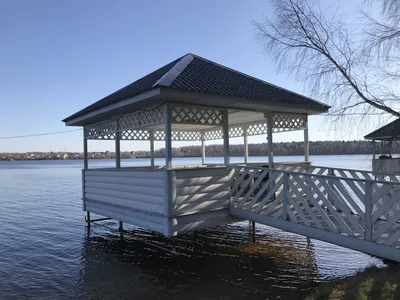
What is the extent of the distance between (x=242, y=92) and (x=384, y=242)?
4.33 m

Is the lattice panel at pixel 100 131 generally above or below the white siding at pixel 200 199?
above

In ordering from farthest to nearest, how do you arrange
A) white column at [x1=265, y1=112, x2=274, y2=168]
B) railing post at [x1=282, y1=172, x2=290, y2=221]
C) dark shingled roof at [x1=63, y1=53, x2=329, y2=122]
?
white column at [x1=265, y1=112, x2=274, y2=168] → dark shingled roof at [x1=63, y1=53, x2=329, y2=122] → railing post at [x1=282, y1=172, x2=290, y2=221]

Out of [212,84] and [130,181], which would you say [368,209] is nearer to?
[212,84]

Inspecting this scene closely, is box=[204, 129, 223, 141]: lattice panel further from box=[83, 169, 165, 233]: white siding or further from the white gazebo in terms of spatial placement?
box=[83, 169, 165, 233]: white siding

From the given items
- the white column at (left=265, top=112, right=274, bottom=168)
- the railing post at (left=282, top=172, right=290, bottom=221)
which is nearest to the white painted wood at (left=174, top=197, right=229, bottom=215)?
the railing post at (left=282, top=172, right=290, bottom=221)

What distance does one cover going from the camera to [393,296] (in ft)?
14.5

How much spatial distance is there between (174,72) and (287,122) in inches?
145

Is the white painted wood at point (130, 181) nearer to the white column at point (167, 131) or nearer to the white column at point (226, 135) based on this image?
the white column at point (167, 131)

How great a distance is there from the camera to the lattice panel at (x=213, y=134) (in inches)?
537

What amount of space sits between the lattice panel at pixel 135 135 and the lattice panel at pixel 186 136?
1.49 meters

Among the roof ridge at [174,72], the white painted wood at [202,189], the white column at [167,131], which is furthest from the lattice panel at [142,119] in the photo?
the white painted wood at [202,189]

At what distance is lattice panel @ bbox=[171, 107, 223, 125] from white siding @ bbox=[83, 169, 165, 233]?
1.31m

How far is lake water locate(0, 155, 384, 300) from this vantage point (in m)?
6.61

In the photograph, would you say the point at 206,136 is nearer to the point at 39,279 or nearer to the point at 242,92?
the point at 242,92
